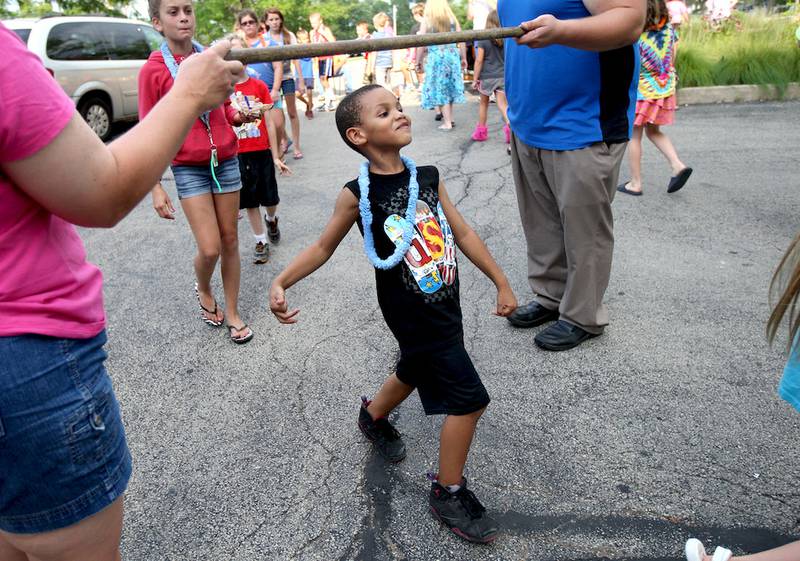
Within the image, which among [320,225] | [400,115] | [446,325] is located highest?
[400,115]

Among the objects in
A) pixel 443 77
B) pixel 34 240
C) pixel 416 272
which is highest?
pixel 34 240

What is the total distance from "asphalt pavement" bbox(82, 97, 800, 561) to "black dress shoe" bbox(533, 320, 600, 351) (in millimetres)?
50

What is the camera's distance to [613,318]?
145 inches

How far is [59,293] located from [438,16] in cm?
809

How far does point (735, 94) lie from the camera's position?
32.7ft

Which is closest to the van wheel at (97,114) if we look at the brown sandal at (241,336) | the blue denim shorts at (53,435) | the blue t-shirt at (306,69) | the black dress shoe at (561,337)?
the blue t-shirt at (306,69)

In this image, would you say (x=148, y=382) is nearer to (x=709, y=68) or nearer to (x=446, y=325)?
(x=446, y=325)

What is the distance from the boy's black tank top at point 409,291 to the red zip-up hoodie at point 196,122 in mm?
1399

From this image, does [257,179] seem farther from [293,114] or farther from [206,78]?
[293,114]

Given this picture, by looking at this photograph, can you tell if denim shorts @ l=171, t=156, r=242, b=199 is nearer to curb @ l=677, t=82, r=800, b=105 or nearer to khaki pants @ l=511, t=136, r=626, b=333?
khaki pants @ l=511, t=136, r=626, b=333

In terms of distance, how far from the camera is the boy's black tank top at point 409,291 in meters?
2.17

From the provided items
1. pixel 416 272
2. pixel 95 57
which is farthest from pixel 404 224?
pixel 95 57

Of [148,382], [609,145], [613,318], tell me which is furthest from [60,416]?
[613,318]

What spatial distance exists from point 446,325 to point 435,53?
7.62 m
